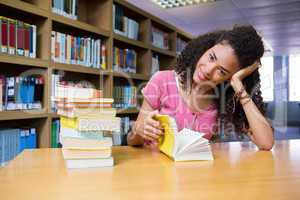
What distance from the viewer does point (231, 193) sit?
2.06ft

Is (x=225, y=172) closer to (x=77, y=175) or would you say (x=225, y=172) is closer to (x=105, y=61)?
(x=77, y=175)

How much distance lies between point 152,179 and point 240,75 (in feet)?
2.72

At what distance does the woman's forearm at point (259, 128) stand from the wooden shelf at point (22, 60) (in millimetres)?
1340

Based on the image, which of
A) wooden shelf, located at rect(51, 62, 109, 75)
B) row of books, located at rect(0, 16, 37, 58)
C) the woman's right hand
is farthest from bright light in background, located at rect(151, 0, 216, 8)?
the woman's right hand

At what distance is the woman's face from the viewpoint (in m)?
1.28

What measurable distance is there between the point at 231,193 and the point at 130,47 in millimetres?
2614

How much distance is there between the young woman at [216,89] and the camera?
1.27 m

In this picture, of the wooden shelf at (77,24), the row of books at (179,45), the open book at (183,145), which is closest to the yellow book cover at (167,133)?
the open book at (183,145)

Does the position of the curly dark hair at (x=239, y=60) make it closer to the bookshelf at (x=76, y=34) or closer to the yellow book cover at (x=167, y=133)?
the yellow book cover at (x=167, y=133)

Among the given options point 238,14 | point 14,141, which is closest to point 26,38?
point 14,141

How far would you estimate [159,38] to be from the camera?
11.4ft

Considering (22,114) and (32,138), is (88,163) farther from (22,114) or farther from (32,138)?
(32,138)

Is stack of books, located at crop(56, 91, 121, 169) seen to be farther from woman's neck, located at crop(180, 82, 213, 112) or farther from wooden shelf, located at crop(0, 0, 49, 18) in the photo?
wooden shelf, located at crop(0, 0, 49, 18)

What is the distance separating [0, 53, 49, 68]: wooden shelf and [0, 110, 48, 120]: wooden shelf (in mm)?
306
